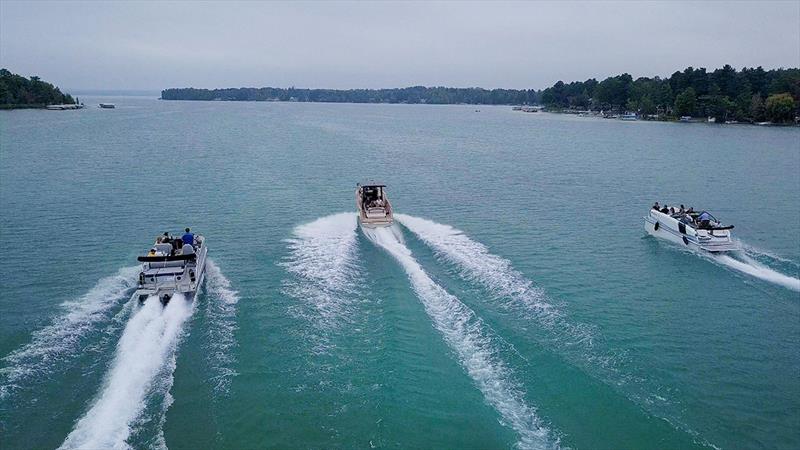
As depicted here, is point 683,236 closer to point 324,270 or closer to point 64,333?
point 324,270

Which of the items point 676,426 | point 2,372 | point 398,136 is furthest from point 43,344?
point 398,136

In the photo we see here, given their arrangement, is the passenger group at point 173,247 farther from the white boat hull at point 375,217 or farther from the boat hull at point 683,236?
the boat hull at point 683,236

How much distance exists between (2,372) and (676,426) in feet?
68.8

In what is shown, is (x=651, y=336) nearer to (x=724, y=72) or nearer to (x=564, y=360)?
(x=564, y=360)

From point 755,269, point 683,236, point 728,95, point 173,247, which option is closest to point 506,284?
point 755,269

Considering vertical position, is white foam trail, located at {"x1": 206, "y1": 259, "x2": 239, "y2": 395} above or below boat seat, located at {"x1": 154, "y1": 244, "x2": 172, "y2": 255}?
below

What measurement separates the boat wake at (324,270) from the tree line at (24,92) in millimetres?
168535

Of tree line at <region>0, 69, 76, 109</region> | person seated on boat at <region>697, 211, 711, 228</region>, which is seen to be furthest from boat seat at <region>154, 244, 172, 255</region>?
tree line at <region>0, 69, 76, 109</region>

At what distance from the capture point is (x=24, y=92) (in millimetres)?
171125

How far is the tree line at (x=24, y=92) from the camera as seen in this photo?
16425 centimetres

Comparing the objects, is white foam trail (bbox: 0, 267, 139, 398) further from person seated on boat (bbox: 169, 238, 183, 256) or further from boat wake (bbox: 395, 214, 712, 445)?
boat wake (bbox: 395, 214, 712, 445)

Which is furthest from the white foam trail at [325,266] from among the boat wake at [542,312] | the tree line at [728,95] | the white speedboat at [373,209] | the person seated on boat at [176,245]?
the tree line at [728,95]

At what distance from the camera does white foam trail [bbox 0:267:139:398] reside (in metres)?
18.7

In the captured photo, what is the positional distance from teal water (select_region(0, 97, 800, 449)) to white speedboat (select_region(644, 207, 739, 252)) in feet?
2.68
